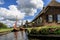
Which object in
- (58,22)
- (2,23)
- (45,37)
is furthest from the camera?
(2,23)

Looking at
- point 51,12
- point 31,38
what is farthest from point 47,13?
point 31,38

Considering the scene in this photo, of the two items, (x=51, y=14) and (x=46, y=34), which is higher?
(x=51, y=14)

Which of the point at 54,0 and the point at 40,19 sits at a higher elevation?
the point at 54,0

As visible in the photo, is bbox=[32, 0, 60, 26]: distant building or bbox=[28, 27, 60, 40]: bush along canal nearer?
bbox=[28, 27, 60, 40]: bush along canal

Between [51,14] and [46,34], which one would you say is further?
[51,14]

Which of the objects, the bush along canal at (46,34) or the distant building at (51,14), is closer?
the bush along canal at (46,34)

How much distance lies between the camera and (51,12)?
4441 centimetres

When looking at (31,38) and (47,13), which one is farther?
(47,13)

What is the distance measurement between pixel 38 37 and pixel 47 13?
60.3ft

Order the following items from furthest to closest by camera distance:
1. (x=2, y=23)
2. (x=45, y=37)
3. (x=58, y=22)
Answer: (x=2, y=23) → (x=58, y=22) → (x=45, y=37)

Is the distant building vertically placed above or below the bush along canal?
above

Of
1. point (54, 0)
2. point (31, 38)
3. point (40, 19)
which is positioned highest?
point (54, 0)

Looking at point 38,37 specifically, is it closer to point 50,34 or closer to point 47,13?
point 50,34

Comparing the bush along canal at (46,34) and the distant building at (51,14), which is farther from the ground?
the distant building at (51,14)
